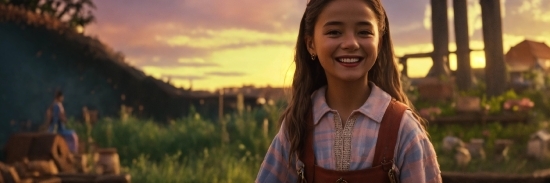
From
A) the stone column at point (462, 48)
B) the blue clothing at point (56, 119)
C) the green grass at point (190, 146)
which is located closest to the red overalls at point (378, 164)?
the green grass at point (190, 146)

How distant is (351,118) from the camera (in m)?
2.62

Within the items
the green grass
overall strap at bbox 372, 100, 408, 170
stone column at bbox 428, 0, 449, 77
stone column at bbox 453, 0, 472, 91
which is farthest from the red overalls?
stone column at bbox 428, 0, 449, 77

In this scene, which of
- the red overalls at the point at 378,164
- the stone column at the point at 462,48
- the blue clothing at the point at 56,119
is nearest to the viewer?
the red overalls at the point at 378,164

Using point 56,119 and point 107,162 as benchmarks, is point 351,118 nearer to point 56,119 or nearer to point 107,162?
point 107,162

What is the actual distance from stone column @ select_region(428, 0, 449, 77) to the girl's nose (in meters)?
9.89

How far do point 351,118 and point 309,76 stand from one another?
26 centimetres

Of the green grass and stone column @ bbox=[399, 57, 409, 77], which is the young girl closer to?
the green grass

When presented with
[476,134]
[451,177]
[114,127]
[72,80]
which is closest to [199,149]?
[114,127]

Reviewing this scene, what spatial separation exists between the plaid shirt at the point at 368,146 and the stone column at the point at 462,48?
9.59m

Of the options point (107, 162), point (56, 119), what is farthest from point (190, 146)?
point (56, 119)

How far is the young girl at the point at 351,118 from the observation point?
252cm

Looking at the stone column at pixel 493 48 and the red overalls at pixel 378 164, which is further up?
the stone column at pixel 493 48

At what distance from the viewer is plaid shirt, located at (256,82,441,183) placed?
251 cm

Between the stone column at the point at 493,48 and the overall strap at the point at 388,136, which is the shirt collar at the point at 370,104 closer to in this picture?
the overall strap at the point at 388,136
